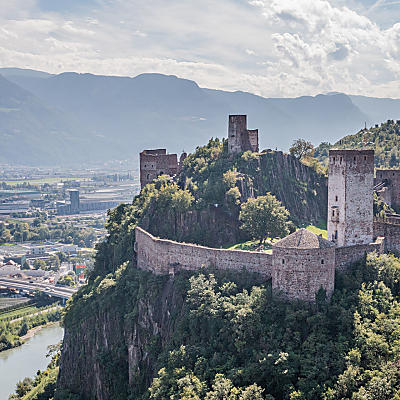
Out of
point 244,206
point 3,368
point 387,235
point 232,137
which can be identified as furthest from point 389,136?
point 3,368

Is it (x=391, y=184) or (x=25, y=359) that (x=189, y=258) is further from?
(x=25, y=359)

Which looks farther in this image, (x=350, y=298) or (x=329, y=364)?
(x=350, y=298)

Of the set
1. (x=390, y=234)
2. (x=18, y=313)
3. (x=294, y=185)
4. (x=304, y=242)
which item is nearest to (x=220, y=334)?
(x=304, y=242)

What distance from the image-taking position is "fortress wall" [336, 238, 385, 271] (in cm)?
5016

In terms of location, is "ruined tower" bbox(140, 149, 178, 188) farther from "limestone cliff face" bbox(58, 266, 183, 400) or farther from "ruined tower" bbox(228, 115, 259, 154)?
"limestone cliff face" bbox(58, 266, 183, 400)

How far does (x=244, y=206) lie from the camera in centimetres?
7012

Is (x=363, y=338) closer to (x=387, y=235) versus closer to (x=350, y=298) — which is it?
(x=350, y=298)

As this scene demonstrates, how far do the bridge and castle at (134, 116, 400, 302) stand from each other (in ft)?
242

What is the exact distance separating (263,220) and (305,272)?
20797 millimetres

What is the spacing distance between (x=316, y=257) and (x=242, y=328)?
24.7 ft

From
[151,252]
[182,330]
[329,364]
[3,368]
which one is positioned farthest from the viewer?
[3,368]

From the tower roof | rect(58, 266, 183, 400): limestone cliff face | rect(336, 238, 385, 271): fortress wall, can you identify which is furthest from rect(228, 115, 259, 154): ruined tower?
the tower roof

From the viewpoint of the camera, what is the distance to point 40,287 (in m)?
134

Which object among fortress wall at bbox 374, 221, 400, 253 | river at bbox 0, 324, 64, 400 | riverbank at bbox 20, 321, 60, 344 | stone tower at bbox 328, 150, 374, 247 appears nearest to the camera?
stone tower at bbox 328, 150, 374, 247
